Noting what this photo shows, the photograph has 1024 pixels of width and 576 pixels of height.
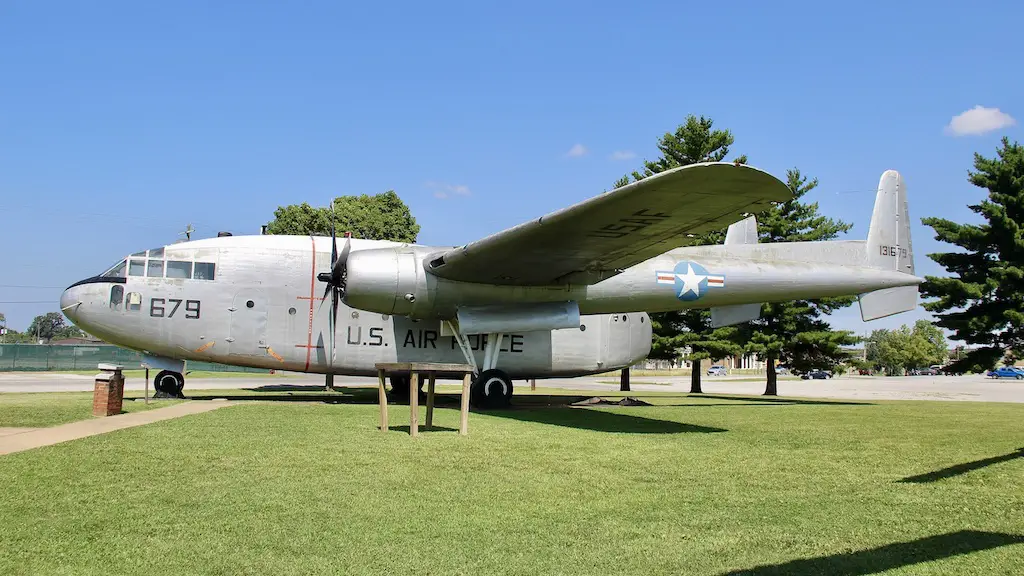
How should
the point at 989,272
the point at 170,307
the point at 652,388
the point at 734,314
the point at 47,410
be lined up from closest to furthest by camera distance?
the point at 47,410 < the point at 170,307 < the point at 734,314 < the point at 989,272 < the point at 652,388

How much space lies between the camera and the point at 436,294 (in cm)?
1481

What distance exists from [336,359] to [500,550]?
13.3 metres

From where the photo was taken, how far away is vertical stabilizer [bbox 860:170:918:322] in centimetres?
1823

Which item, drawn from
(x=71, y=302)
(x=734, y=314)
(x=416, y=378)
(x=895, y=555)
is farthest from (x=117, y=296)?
(x=895, y=555)

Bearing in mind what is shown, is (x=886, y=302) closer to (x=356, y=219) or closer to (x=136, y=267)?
(x=136, y=267)

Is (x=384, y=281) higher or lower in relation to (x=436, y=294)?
higher

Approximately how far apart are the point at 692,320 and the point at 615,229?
19891 millimetres

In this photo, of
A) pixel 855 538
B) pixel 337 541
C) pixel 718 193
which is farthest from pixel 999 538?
pixel 718 193

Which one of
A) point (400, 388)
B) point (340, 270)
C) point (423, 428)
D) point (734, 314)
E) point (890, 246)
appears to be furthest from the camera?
point (400, 388)

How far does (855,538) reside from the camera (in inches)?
176

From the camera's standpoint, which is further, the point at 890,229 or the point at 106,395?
the point at 890,229

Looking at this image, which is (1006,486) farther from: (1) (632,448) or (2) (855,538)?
(1) (632,448)

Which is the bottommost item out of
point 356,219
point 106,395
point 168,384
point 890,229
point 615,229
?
point 168,384

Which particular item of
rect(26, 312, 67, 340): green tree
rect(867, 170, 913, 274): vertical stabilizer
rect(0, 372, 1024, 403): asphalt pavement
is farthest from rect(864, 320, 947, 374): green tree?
rect(26, 312, 67, 340): green tree
